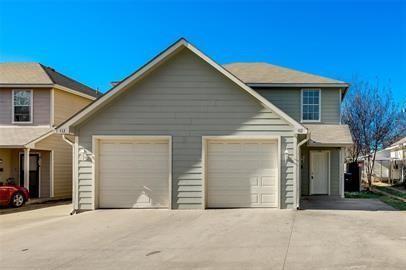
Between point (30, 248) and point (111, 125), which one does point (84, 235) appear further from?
point (111, 125)

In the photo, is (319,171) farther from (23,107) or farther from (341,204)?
(23,107)

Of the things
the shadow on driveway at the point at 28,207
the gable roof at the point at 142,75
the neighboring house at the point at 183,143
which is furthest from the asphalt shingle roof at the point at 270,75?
the shadow on driveway at the point at 28,207

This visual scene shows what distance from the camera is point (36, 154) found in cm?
1864

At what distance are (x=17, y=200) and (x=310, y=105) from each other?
12712 millimetres

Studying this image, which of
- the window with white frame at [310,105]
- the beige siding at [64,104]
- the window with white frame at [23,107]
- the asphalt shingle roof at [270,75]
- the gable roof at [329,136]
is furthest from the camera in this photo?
the beige siding at [64,104]

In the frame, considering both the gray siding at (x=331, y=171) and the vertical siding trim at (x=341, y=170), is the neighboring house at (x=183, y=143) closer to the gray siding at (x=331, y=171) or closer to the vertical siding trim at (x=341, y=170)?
the gray siding at (x=331, y=171)

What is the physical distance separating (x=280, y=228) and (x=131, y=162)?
5.85m

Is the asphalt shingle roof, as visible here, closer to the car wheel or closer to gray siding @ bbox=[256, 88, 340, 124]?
gray siding @ bbox=[256, 88, 340, 124]

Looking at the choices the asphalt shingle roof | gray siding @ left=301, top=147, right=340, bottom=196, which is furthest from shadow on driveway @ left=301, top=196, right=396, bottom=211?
the asphalt shingle roof

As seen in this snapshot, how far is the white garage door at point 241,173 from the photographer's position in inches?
530

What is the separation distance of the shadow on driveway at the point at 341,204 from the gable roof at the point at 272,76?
5043mm

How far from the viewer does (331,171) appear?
18500 millimetres

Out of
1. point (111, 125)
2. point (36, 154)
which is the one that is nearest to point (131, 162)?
point (111, 125)

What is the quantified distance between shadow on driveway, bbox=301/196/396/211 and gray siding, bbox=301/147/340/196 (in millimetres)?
1170
